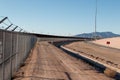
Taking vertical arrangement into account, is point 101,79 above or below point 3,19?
below

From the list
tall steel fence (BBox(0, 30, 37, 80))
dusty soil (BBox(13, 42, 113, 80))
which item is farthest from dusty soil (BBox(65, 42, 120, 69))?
tall steel fence (BBox(0, 30, 37, 80))

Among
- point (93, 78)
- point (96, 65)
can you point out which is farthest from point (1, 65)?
point (96, 65)

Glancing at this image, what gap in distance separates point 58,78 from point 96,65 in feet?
40.4

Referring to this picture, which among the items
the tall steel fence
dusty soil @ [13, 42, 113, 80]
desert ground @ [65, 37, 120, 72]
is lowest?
desert ground @ [65, 37, 120, 72]

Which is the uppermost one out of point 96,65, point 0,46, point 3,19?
point 3,19

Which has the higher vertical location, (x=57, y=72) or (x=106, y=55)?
(x=57, y=72)

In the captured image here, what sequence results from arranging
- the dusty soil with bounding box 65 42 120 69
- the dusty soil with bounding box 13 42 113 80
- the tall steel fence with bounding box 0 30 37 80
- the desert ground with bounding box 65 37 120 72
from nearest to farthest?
the tall steel fence with bounding box 0 30 37 80
the dusty soil with bounding box 13 42 113 80
the desert ground with bounding box 65 37 120 72
the dusty soil with bounding box 65 42 120 69

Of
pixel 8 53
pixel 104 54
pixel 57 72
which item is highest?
pixel 8 53

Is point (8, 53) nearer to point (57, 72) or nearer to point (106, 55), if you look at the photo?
point (57, 72)

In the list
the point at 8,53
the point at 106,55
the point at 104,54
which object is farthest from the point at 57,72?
the point at 104,54

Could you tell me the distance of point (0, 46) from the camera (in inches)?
492

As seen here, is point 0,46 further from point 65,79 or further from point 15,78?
point 65,79

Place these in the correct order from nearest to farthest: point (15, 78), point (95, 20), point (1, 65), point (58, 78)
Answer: point (1, 65) < point (15, 78) < point (58, 78) < point (95, 20)

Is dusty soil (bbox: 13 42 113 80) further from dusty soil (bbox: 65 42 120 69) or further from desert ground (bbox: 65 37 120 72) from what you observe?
dusty soil (bbox: 65 42 120 69)
